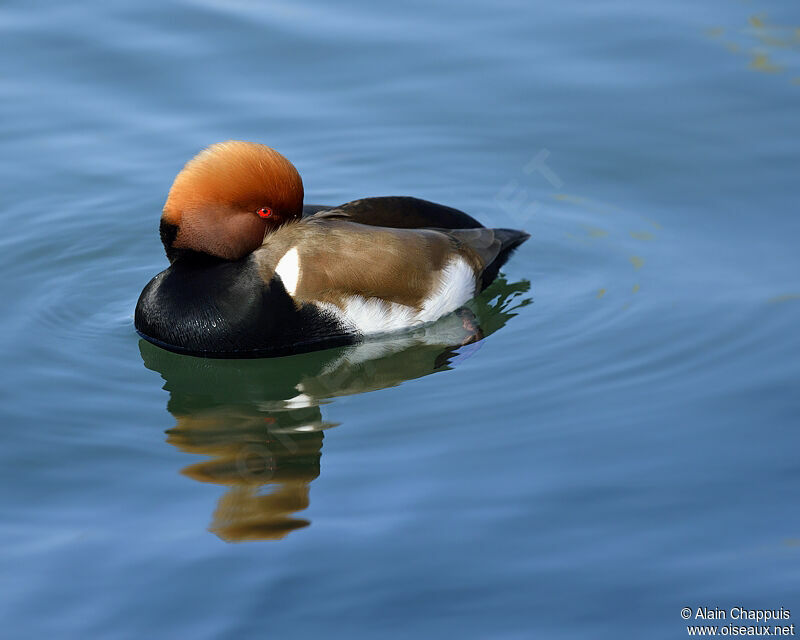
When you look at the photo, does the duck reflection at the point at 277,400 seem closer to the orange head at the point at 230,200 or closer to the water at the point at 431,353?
the water at the point at 431,353

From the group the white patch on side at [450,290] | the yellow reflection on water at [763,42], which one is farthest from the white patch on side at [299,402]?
the yellow reflection on water at [763,42]

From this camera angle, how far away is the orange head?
6047mm

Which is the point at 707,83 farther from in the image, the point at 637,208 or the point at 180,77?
the point at 180,77

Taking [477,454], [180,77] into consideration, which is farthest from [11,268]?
[477,454]

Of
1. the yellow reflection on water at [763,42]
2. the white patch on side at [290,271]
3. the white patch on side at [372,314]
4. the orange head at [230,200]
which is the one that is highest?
the yellow reflection on water at [763,42]

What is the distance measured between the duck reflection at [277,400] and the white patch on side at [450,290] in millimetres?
69

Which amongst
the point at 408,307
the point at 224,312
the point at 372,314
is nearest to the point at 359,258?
the point at 372,314

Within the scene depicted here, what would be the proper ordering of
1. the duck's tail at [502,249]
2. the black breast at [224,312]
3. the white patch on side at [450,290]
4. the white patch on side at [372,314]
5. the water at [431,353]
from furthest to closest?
the duck's tail at [502,249]
the white patch on side at [450,290]
the white patch on side at [372,314]
the black breast at [224,312]
the water at [431,353]

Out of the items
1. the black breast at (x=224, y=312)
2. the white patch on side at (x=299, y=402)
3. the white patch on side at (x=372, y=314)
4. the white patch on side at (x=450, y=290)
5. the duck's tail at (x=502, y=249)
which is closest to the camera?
the white patch on side at (x=299, y=402)

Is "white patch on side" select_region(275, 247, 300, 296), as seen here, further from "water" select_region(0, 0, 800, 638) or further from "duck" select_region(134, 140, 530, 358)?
"water" select_region(0, 0, 800, 638)

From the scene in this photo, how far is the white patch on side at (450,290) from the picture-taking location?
6.69 metres

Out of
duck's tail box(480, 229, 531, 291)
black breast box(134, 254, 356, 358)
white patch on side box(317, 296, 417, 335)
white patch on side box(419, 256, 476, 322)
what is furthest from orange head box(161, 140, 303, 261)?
duck's tail box(480, 229, 531, 291)

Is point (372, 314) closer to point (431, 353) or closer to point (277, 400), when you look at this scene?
point (431, 353)

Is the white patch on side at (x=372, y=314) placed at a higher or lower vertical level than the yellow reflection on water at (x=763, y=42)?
lower
